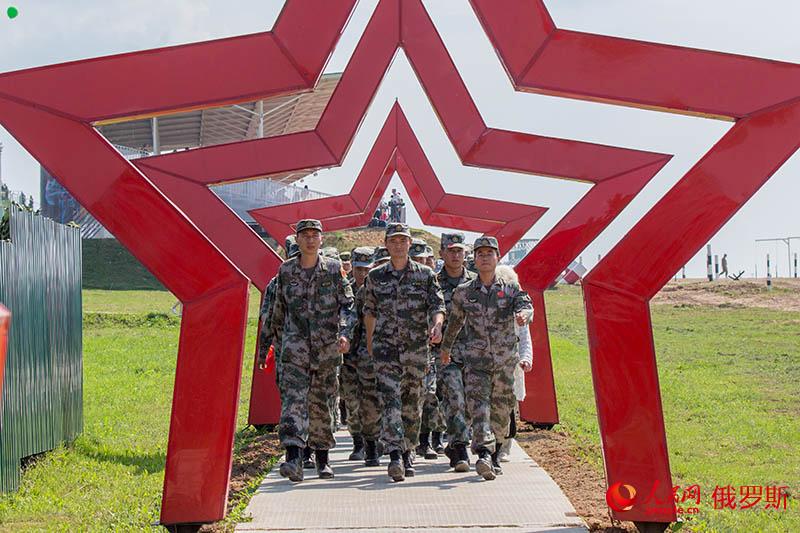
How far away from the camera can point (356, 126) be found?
1061 cm

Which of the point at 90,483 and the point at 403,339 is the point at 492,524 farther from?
the point at 90,483

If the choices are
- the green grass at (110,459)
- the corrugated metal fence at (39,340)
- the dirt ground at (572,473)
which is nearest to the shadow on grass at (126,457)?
the green grass at (110,459)

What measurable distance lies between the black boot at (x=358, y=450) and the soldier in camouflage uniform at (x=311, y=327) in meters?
1.34

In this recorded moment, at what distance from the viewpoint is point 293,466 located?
26.5ft

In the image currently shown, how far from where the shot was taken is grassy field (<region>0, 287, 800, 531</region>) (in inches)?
291

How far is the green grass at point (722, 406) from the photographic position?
8.43 metres

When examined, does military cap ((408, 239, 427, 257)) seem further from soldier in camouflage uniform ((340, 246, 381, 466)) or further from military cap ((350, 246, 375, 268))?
soldier in camouflage uniform ((340, 246, 381, 466))

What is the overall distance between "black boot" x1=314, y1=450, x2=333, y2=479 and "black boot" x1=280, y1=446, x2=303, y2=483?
35cm

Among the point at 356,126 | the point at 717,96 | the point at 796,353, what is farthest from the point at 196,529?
the point at 796,353

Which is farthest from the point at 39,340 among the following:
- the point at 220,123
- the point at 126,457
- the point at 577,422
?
the point at 220,123

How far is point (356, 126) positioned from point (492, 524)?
207 inches

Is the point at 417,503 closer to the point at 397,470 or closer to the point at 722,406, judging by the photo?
the point at 397,470

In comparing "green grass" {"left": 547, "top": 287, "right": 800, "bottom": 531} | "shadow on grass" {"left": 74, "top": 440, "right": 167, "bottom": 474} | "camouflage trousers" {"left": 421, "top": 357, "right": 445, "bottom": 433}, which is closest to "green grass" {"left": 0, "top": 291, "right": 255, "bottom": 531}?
"shadow on grass" {"left": 74, "top": 440, "right": 167, "bottom": 474}

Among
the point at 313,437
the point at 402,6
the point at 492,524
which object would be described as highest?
the point at 402,6
